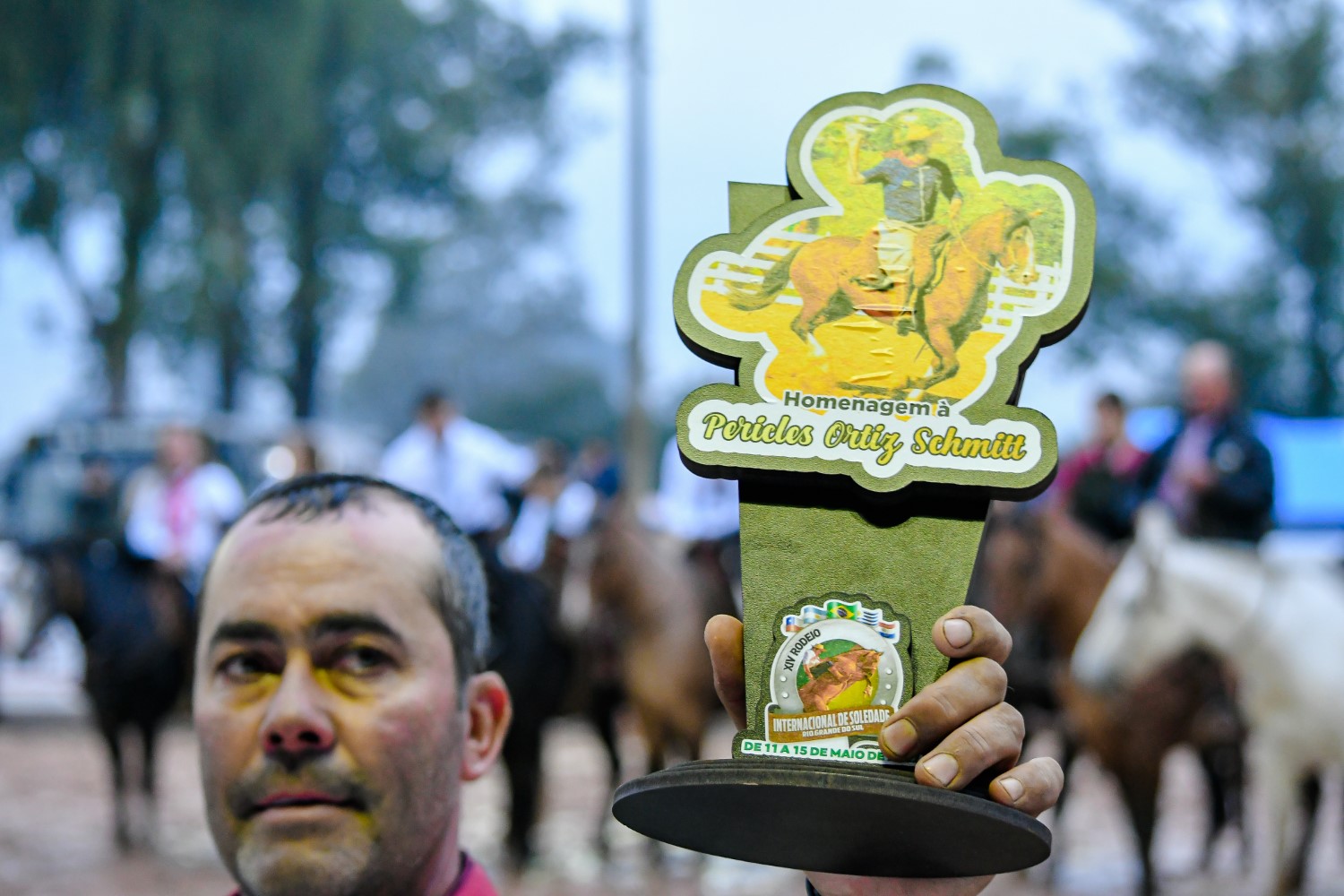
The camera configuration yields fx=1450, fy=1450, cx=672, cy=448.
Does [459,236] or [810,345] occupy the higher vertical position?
[459,236]

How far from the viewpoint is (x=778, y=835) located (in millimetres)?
1451

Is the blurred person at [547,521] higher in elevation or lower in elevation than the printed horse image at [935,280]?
lower

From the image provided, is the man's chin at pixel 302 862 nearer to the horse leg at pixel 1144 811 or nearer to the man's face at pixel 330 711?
the man's face at pixel 330 711

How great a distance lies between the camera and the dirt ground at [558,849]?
732 cm

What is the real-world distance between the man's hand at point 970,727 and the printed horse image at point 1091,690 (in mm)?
5455

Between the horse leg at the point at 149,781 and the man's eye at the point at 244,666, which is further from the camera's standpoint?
the horse leg at the point at 149,781

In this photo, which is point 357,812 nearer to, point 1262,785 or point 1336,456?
point 1262,785

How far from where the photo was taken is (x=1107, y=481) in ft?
25.9

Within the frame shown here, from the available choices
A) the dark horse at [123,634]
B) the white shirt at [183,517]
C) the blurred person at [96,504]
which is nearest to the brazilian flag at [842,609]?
the dark horse at [123,634]

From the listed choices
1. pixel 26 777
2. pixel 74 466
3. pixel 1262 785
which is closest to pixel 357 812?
pixel 1262 785

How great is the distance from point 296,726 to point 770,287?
72 cm

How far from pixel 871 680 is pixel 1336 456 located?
1750 cm

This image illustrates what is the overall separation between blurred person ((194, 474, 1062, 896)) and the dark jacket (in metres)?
5.56

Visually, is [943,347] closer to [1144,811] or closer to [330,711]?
[330,711]
